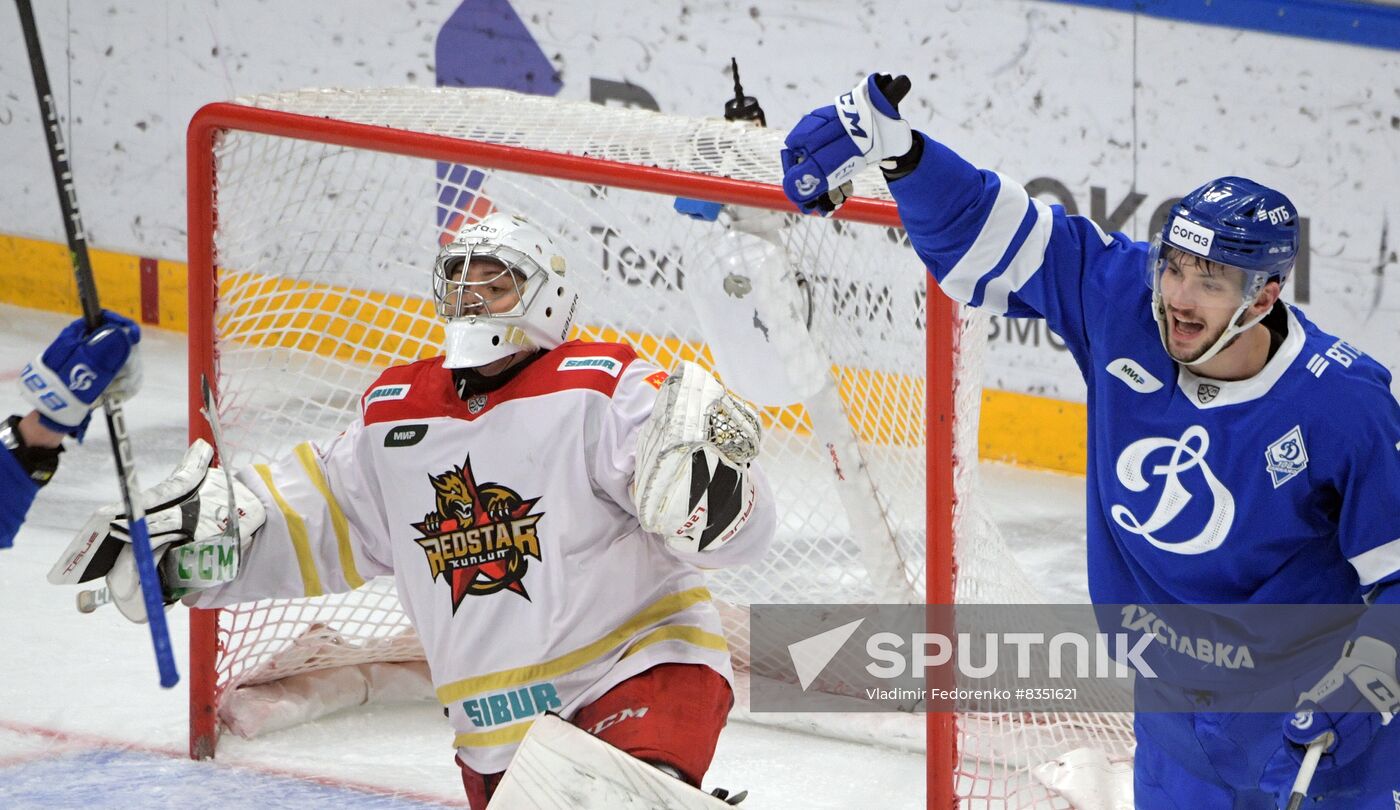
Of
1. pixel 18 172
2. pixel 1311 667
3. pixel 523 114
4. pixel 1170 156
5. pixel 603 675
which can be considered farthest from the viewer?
pixel 18 172

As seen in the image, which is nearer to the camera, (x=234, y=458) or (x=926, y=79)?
(x=234, y=458)

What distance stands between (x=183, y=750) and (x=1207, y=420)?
2302 millimetres

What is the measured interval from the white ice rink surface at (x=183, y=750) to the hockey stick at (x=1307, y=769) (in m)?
1.36

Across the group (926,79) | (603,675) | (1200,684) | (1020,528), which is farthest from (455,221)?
(1200,684)

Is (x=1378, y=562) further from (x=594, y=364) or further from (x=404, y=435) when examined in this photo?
(x=404, y=435)

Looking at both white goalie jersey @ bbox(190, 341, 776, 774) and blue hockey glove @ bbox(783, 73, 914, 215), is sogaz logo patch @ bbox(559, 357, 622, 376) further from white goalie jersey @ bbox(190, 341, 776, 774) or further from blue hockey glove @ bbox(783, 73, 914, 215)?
blue hockey glove @ bbox(783, 73, 914, 215)

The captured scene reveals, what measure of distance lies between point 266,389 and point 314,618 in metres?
0.50

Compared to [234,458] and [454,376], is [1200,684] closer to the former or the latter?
[454,376]

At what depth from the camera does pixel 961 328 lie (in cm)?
320

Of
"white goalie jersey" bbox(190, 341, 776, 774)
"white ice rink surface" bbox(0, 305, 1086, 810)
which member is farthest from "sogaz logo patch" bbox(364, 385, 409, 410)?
"white ice rink surface" bbox(0, 305, 1086, 810)

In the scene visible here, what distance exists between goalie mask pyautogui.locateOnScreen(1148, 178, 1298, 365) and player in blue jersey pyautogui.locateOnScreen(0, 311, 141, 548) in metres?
1.38

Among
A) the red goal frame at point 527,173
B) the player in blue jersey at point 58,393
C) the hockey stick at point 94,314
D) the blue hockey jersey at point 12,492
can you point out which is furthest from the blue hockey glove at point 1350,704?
the blue hockey jersey at point 12,492

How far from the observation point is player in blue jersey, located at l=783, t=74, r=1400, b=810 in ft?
7.52

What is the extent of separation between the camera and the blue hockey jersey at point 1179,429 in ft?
7.51
